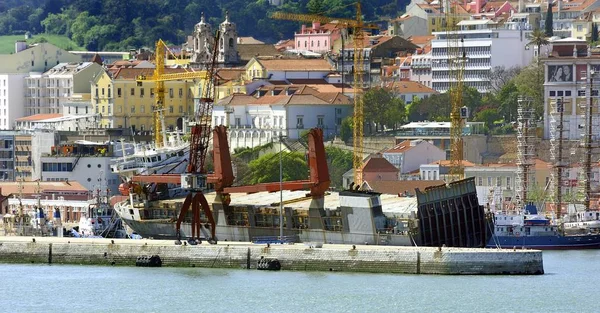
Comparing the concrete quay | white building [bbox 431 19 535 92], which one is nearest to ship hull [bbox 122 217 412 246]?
the concrete quay

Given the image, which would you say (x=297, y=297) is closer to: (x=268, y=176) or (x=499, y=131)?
(x=268, y=176)

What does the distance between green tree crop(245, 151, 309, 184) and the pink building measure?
3767 centimetres

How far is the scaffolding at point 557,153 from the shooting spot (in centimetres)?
10481

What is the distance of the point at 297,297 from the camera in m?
68.9

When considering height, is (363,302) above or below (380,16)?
below

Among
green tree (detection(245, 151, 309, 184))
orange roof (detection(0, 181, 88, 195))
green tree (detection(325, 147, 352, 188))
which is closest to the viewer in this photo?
orange roof (detection(0, 181, 88, 195))

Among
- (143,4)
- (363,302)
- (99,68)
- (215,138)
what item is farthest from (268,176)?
(143,4)

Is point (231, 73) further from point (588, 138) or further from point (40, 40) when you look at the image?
point (588, 138)

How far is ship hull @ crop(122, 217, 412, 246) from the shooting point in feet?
264

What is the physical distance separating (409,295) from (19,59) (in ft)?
283

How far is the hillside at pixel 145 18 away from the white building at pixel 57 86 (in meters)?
19.4

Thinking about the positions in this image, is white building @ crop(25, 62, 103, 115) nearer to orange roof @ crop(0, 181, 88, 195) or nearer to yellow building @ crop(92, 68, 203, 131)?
yellow building @ crop(92, 68, 203, 131)

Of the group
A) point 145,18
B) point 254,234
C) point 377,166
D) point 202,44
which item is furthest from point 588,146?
point 145,18

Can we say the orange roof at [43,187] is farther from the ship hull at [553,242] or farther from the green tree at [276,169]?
the ship hull at [553,242]
